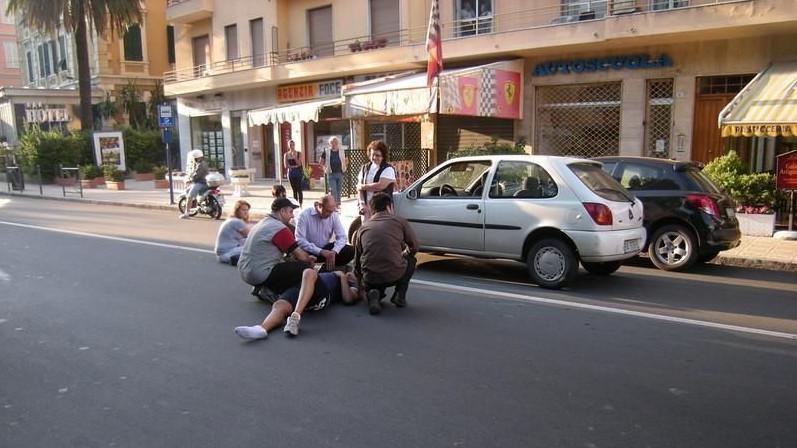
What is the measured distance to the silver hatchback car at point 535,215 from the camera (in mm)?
6984

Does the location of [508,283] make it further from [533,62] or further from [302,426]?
[533,62]

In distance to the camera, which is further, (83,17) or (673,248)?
(83,17)

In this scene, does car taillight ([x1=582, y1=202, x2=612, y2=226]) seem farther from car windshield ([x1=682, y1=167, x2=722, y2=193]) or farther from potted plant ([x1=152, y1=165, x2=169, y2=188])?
potted plant ([x1=152, y1=165, x2=169, y2=188])

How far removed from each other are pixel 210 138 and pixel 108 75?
11.8 meters

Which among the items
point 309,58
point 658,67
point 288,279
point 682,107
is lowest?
point 288,279

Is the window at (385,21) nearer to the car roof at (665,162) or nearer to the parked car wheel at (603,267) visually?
the car roof at (665,162)

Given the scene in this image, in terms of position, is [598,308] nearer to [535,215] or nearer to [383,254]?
[535,215]

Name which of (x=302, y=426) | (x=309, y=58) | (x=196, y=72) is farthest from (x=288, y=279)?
(x=196, y=72)

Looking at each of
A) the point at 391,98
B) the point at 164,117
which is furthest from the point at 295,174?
the point at 164,117

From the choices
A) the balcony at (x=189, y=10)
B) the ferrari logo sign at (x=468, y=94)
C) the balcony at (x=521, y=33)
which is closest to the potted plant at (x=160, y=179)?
the balcony at (x=521, y=33)

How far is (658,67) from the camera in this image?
14.5m

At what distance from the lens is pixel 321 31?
2188 cm

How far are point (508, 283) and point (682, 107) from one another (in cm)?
926

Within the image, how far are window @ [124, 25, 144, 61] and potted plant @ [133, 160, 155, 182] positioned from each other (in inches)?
419
